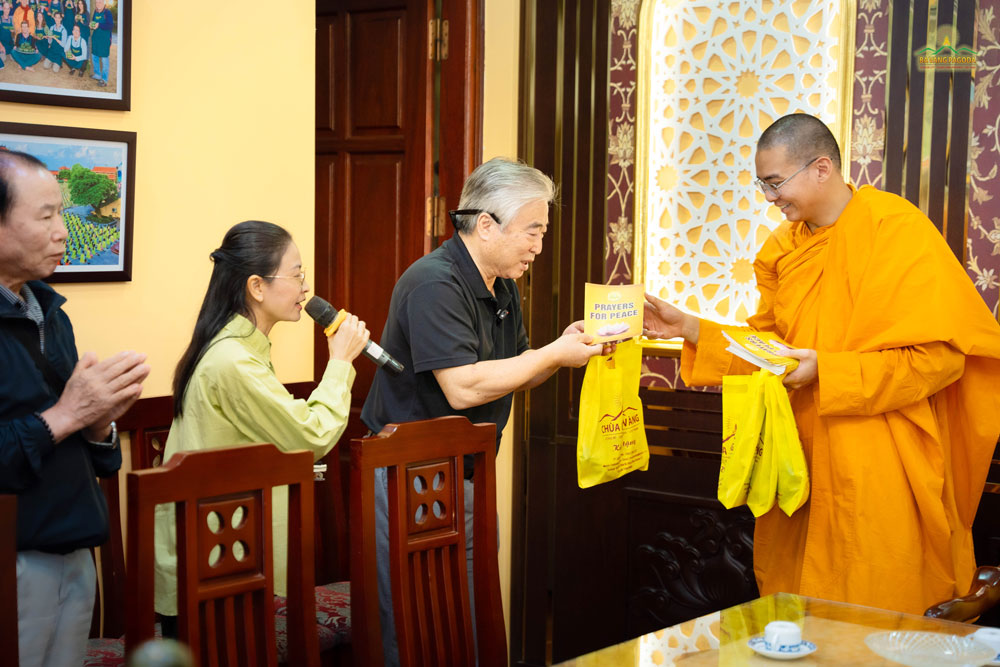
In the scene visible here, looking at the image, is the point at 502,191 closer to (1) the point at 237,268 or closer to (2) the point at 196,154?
(1) the point at 237,268

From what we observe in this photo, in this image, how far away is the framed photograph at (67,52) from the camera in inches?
91.4

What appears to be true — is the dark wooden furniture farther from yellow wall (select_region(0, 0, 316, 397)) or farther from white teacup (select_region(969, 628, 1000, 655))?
white teacup (select_region(969, 628, 1000, 655))

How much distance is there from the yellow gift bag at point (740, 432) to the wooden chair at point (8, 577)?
1.61m

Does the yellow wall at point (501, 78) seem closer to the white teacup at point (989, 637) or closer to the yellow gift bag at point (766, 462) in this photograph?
the yellow gift bag at point (766, 462)

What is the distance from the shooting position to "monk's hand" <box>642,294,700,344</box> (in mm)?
2752

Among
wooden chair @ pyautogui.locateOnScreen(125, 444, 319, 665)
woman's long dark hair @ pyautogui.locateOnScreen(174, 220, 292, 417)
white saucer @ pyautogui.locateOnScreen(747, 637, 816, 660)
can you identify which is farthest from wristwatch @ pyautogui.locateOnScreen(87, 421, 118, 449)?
white saucer @ pyautogui.locateOnScreen(747, 637, 816, 660)

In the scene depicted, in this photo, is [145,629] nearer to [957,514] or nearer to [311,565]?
[311,565]

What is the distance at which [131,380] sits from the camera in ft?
5.71

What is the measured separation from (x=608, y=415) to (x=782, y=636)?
902 millimetres

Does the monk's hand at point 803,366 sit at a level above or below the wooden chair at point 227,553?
above

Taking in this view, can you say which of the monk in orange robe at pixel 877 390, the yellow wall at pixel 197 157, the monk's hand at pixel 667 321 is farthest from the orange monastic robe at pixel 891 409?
the yellow wall at pixel 197 157

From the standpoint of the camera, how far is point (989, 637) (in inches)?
58.7

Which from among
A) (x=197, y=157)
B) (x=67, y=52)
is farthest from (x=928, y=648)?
(x=67, y=52)

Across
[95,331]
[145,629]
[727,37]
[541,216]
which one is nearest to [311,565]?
[145,629]
